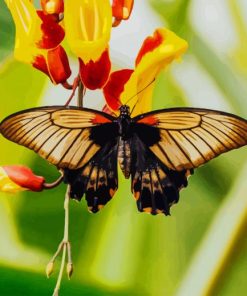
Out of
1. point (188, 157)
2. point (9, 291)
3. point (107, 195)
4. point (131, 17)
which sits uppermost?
point (131, 17)

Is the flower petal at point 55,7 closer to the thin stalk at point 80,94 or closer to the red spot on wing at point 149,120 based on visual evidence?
the thin stalk at point 80,94

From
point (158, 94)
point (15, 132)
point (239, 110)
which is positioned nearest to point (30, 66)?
point (15, 132)

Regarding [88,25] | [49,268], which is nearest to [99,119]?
[88,25]

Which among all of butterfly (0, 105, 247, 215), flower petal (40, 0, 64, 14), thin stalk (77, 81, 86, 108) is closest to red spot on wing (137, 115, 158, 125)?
butterfly (0, 105, 247, 215)

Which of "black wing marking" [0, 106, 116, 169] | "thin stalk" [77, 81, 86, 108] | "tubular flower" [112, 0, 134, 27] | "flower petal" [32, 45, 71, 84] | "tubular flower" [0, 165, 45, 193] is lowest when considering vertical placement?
"tubular flower" [0, 165, 45, 193]

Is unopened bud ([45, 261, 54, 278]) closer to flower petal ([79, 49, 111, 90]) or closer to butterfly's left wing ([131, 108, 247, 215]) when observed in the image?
butterfly's left wing ([131, 108, 247, 215])

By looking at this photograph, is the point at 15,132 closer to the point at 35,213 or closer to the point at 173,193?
the point at 35,213

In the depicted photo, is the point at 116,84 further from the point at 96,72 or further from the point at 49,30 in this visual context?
the point at 49,30
